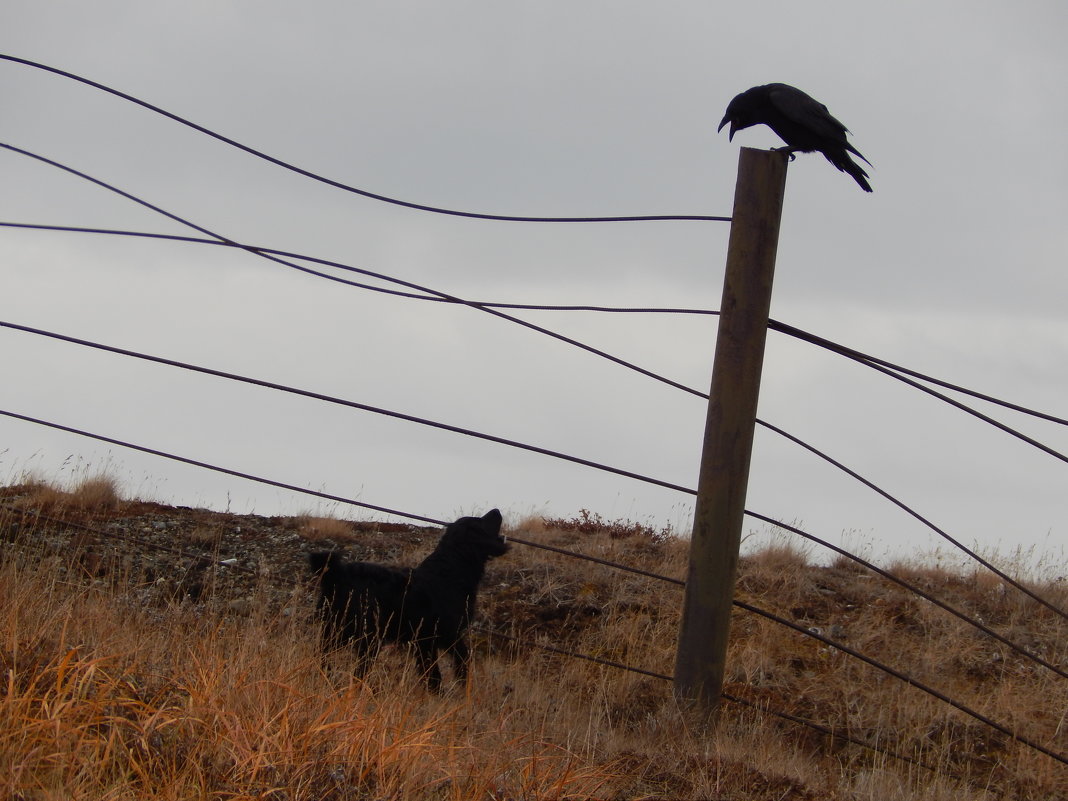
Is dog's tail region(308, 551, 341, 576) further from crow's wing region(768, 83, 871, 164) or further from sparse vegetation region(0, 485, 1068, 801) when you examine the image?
crow's wing region(768, 83, 871, 164)

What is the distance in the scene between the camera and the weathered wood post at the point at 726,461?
425cm

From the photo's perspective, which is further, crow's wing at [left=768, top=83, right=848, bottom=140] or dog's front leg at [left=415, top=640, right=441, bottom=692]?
crow's wing at [left=768, top=83, right=848, bottom=140]

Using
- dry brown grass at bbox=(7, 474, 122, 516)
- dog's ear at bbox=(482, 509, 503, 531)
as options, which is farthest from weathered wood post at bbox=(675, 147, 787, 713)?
dry brown grass at bbox=(7, 474, 122, 516)

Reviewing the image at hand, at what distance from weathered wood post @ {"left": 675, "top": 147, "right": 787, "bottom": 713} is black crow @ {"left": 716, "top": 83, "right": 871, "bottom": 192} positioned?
6.79 ft

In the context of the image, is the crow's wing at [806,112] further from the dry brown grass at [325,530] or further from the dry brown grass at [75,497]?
the dry brown grass at [75,497]

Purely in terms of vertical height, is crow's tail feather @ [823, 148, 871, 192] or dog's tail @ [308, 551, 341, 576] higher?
crow's tail feather @ [823, 148, 871, 192]

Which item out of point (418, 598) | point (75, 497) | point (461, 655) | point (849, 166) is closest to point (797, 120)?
point (849, 166)

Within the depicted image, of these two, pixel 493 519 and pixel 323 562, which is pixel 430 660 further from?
pixel 493 519

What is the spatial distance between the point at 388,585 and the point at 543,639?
152 cm

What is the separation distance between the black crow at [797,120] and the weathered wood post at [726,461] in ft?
6.79

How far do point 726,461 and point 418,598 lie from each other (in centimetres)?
200

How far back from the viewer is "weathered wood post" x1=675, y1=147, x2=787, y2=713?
4.25 m

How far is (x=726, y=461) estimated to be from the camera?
4250mm

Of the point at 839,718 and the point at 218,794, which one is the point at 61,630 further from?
the point at 839,718
